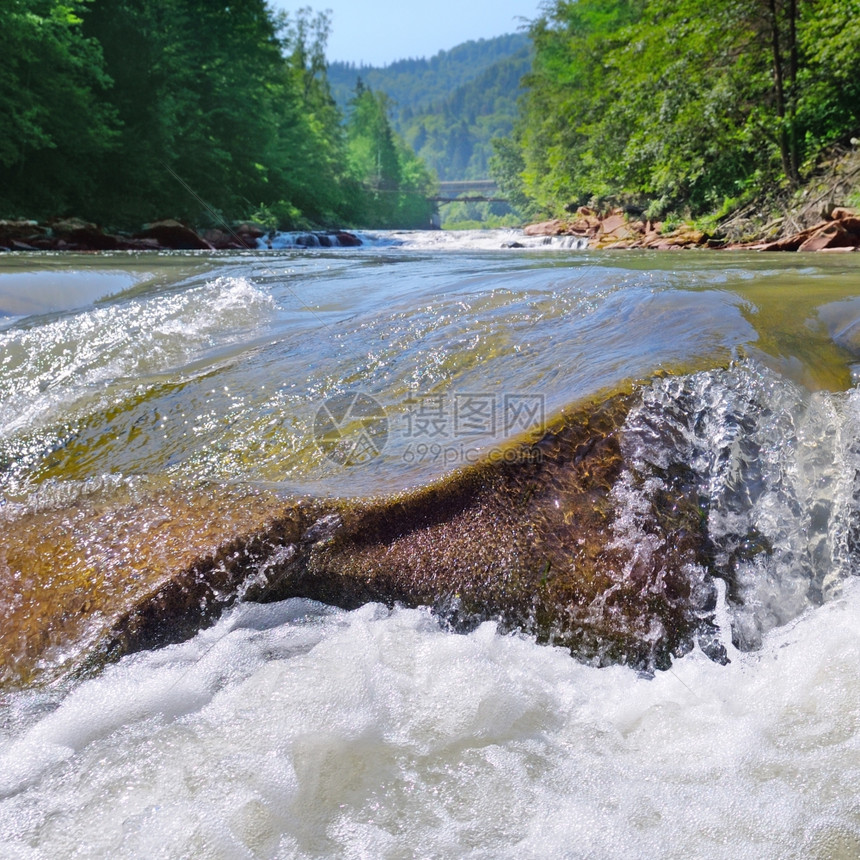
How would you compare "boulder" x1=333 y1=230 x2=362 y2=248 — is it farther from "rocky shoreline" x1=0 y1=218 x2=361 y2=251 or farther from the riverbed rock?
the riverbed rock

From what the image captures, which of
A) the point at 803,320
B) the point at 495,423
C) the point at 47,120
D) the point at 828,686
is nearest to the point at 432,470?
the point at 495,423

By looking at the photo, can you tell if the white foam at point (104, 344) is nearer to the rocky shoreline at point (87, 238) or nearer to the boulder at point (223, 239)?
the rocky shoreline at point (87, 238)

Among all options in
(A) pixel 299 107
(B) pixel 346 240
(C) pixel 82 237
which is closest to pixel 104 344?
(C) pixel 82 237

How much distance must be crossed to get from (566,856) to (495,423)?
1523 millimetres

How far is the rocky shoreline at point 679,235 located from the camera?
868 centimetres

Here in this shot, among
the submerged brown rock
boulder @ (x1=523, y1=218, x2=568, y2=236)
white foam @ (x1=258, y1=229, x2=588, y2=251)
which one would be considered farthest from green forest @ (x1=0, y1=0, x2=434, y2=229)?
the submerged brown rock

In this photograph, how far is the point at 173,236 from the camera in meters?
14.3

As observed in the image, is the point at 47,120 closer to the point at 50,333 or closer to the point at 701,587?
the point at 50,333

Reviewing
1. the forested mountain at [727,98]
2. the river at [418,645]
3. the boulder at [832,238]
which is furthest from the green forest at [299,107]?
the river at [418,645]

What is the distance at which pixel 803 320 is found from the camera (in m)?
3.26

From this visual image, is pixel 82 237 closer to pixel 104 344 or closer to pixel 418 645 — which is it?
pixel 104 344

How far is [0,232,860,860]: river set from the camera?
132 cm

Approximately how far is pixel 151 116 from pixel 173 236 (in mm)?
7994

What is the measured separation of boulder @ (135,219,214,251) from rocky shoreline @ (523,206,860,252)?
10.2m
